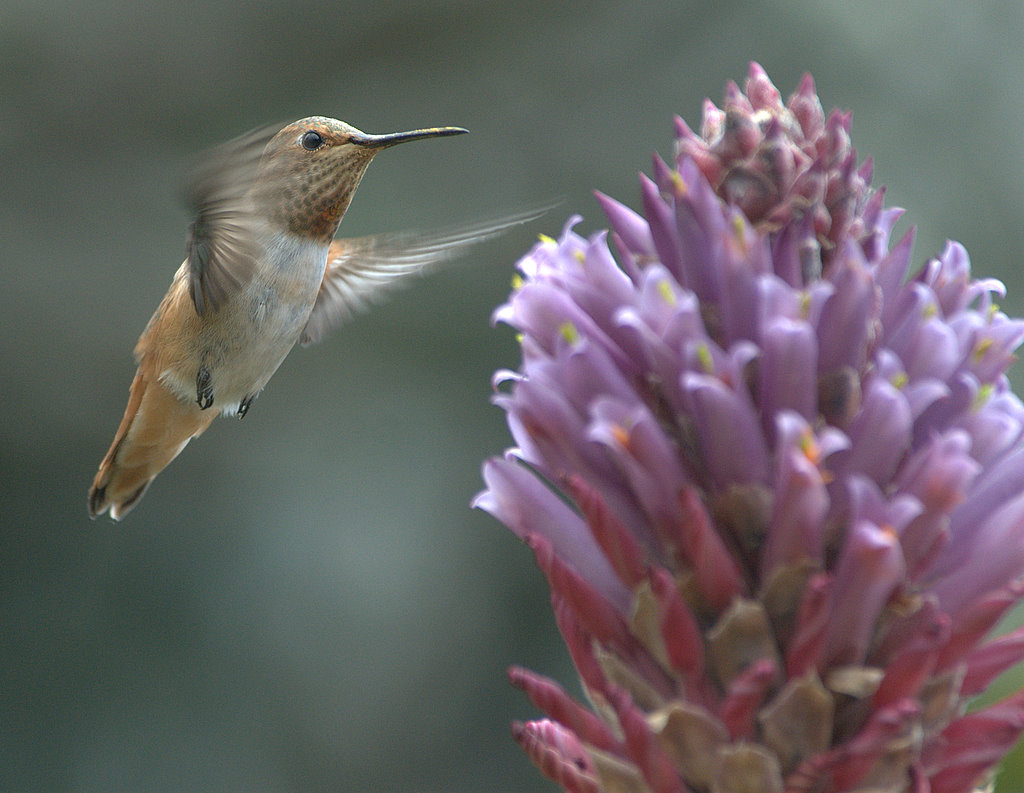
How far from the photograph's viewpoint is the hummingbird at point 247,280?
3.72m

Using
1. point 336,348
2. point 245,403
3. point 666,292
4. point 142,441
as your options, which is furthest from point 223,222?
point 336,348

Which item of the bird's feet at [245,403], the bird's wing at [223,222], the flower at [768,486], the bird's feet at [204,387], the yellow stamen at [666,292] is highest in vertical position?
the bird's wing at [223,222]

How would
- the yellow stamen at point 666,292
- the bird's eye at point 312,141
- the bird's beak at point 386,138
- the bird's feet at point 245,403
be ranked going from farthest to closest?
the bird's feet at point 245,403 → the bird's eye at point 312,141 → the bird's beak at point 386,138 → the yellow stamen at point 666,292

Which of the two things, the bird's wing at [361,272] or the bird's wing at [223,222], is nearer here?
the bird's wing at [223,222]

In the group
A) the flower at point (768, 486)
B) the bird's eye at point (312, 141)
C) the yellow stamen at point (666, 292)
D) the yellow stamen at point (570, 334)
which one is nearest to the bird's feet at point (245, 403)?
the bird's eye at point (312, 141)

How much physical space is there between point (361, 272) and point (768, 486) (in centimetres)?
→ 293

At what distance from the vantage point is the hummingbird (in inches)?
146

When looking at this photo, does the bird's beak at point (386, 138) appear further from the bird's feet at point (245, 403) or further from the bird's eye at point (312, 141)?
the bird's feet at point (245, 403)

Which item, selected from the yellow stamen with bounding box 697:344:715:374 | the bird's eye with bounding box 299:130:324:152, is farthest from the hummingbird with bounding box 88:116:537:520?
the yellow stamen with bounding box 697:344:715:374

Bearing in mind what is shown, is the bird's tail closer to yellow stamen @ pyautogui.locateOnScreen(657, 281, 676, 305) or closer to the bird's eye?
the bird's eye

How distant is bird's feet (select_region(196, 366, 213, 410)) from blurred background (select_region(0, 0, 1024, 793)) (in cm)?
317

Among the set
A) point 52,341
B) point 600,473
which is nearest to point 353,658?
point 52,341

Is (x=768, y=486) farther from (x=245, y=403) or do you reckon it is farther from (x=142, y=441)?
(x=142, y=441)

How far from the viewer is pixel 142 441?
425 centimetres
